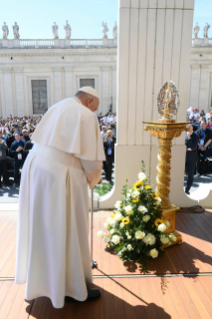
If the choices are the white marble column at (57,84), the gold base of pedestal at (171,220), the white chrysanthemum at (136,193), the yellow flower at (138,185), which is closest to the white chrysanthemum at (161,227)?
the gold base of pedestal at (171,220)

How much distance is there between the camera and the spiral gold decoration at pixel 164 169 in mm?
3967

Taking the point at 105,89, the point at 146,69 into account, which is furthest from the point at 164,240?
the point at 105,89

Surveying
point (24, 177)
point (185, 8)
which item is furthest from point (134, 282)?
point (185, 8)

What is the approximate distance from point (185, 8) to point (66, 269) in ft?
15.7

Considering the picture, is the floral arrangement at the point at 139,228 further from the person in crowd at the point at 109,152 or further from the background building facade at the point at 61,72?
the background building facade at the point at 61,72

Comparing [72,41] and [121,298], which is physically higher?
[72,41]

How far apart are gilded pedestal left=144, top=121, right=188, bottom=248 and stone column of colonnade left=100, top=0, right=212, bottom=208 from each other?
121 cm

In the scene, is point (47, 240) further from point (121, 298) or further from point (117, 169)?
point (117, 169)

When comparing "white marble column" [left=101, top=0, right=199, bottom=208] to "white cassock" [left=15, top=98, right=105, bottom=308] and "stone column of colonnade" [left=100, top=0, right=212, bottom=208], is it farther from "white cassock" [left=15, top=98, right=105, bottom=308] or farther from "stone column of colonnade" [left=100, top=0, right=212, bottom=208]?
"white cassock" [left=15, top=98, right=105, bottom=308]

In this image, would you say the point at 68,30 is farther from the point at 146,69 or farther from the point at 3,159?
the point at 146,69

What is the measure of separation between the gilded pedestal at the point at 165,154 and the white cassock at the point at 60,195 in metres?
1.65

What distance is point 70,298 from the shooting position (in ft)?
9.46

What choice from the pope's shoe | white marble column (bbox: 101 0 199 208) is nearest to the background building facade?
white marble column (bbox: 101 0 199 208)

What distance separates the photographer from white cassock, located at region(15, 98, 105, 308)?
2.36m
